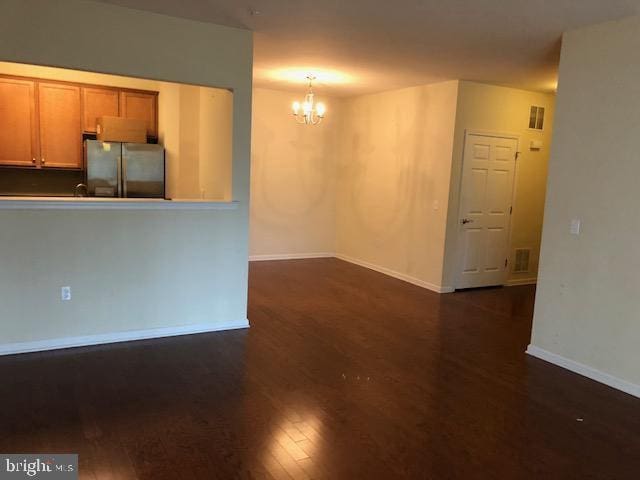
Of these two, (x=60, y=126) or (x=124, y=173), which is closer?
(x=60, y=126)

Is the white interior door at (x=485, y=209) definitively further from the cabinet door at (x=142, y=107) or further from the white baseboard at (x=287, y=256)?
the cabinet door at (x=142, y=107)

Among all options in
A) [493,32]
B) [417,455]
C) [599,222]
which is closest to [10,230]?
[417,455]

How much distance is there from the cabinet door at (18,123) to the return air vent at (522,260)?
6.36 meters

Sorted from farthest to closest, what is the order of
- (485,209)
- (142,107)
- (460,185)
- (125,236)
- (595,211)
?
(485,209) → (142,107) → (460,185) → (125,236) → (595,211)

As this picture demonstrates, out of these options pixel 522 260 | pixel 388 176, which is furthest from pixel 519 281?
pixel 388 176

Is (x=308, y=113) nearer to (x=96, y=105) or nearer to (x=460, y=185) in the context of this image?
(x=460, y=185)

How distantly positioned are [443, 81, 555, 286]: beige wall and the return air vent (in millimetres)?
67

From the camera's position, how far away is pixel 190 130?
568 centimetres

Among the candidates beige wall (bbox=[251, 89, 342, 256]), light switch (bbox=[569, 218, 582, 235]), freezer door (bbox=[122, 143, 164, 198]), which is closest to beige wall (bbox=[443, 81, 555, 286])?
light switch (bbox=[569, 218, 582, 235])

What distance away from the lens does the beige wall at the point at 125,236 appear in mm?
3520

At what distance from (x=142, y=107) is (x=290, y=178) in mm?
2461

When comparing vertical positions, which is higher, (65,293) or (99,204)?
(99,204)

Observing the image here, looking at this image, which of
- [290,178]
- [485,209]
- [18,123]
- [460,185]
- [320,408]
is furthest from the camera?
[290,178]

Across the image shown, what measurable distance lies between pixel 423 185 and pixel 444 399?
3.74 metres
